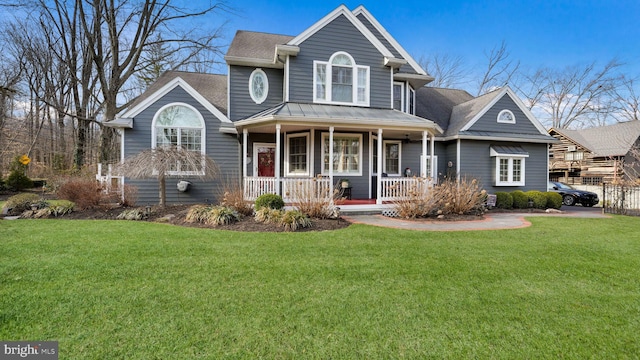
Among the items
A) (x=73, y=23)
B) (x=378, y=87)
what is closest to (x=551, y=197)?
(x=378, y=87)

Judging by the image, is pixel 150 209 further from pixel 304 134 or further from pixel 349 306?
pixel 349 306

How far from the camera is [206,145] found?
1141 cm

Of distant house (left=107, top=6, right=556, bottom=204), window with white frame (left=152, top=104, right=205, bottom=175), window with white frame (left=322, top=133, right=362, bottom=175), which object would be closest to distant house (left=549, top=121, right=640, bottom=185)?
distant house (left=107, top=6, right=556, bottom=204)

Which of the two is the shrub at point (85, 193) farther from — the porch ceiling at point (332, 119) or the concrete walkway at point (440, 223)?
the concrete walkway at point (440, 223)

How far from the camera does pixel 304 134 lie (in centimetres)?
1164

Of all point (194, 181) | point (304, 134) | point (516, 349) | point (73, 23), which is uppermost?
point (73, 23)

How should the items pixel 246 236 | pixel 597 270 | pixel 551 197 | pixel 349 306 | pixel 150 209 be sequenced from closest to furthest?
pixel 349 306 < pixel 597 270 < pixel 246 236 < pixel 150 209 < pixel 551 197

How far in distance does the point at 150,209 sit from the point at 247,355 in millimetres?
8683

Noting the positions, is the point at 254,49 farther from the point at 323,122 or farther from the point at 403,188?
the point at 403,188

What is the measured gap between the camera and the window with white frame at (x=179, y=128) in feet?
36.0

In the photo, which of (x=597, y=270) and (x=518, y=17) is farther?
(x=518, y=17)

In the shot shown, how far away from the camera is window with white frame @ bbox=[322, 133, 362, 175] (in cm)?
1185

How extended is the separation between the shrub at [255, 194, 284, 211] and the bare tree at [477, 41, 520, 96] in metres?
28.4

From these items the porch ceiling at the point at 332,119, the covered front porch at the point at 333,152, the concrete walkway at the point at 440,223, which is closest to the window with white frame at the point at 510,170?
the covered front porch at the point at 333,152
